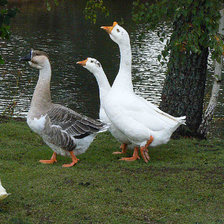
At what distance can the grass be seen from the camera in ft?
17.5

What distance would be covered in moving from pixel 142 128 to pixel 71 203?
226 cm

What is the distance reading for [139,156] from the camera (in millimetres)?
8227

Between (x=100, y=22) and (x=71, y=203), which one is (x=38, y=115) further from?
(x=100, y=22)

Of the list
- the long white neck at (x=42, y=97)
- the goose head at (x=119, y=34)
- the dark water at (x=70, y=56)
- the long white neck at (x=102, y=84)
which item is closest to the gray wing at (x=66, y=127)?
the long white neck at (x=42, y=97)

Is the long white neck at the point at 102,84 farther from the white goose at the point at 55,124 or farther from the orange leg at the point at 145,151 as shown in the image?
the orange leg at the point at 145,151

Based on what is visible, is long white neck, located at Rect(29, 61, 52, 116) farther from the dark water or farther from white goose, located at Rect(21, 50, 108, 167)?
the dark water

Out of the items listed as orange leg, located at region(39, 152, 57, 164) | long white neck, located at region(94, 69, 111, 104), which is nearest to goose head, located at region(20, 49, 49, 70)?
long white neck, located at region(94, 69, 111, 104)

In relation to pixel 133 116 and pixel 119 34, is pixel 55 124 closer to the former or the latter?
pixel 133 116

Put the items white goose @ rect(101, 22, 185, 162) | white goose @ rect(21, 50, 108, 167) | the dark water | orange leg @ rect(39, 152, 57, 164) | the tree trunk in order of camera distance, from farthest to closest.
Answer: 1. the dark water
2. the tree trunk
3. orange leg @ rect(39, 152, 57, 164)
4. white goose @ rect(101, 22, 185, 162)
5. white goose @ rect(21, 50, 108, 167)

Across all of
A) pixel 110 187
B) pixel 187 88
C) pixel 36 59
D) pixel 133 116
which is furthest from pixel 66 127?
pixel 187 88

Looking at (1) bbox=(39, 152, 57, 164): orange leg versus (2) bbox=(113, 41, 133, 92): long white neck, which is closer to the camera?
(1) bbox=(39, 152, 57, 164): orange leg

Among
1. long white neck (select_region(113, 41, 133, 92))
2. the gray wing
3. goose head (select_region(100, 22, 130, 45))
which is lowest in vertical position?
the gray wing

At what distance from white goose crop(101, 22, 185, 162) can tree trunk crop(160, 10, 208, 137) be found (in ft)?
6.44

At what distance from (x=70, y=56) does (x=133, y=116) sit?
47.2 feet
